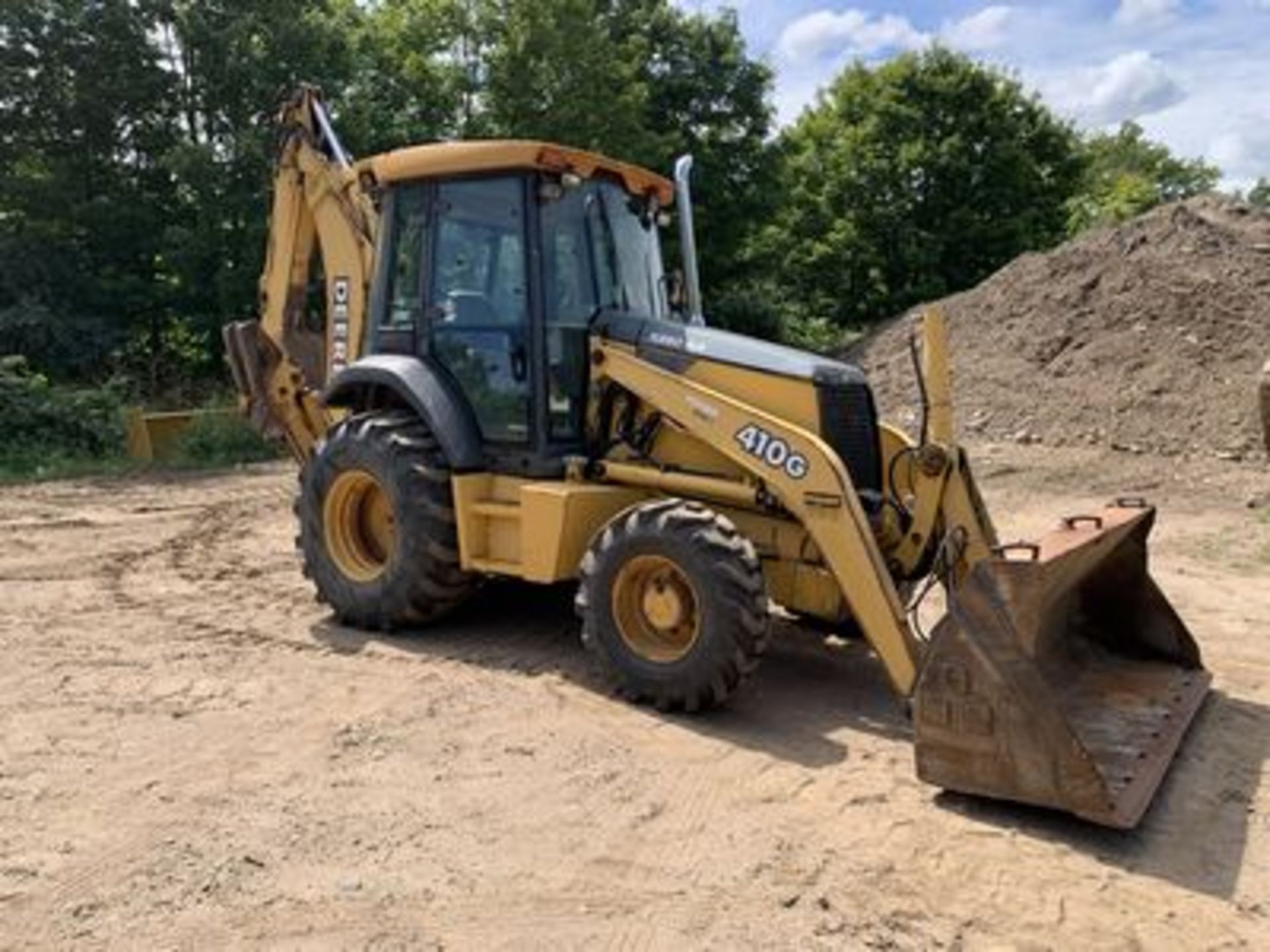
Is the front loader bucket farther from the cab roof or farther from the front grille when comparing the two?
the cab roof

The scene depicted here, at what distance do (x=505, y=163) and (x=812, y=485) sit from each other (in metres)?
2.29

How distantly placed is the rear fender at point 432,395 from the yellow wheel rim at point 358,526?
0.50 m

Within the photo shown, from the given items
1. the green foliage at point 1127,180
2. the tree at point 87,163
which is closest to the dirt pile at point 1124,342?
the green foliage at point 1127,180

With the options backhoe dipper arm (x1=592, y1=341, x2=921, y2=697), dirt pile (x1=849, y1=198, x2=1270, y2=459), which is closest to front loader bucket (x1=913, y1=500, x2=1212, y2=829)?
backhoe dipper arm (x1=592, y1=341, x2=921, y2=697)

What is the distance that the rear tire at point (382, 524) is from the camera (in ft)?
20.7

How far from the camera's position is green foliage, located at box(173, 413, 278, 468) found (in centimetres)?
1399

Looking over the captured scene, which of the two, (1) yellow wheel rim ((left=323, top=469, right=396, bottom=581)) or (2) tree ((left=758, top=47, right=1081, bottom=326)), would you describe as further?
(2) tree ((left=758, top=47, right=1081, bottom=326))

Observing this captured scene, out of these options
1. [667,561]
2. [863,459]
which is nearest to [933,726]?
[667,561]

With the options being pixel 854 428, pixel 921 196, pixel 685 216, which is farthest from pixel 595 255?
pixel 921 196

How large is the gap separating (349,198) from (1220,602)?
5.74 metres

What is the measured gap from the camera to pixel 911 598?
19.7 feet

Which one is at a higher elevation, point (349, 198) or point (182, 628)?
point (349, 198)

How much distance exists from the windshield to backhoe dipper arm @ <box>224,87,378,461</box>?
5.49 ft

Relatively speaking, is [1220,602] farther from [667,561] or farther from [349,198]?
[349,198]
